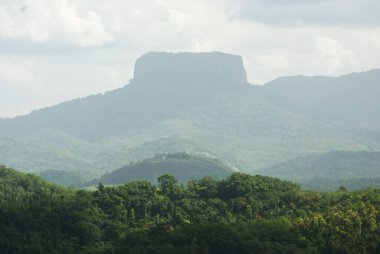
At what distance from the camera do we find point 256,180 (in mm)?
154250

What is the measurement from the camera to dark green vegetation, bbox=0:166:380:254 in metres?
118

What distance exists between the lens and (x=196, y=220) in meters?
136

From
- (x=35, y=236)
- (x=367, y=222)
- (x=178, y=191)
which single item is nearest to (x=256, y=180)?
(x=178, y=191)

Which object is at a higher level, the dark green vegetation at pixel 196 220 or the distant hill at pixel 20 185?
the distant hill at pixel 20 185

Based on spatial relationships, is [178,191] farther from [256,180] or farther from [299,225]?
[299,225]

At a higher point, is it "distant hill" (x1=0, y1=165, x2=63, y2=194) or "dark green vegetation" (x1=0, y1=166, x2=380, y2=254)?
"distant hill" (x1=0, y1=165, x2=63, y2=194)

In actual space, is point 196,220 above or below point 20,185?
below

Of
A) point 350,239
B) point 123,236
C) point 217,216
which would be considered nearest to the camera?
point 350,239

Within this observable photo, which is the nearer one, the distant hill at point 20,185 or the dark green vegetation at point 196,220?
the dark green vegetation at point 196,220

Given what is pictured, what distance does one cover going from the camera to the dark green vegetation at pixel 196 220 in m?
118

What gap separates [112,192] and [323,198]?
113 feet

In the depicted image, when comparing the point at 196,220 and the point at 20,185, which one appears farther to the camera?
the point at 20,185

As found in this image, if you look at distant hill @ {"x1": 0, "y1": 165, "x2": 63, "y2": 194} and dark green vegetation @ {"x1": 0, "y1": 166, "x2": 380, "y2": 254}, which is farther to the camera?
distant hill @ {"x1": 0, "y1": 165, "x2": 63, "y2": 194}

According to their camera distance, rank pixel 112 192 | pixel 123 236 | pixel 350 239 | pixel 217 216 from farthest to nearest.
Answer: pixel 112 192, pixel 217 216, pixel 123 236, pixel 350 239
